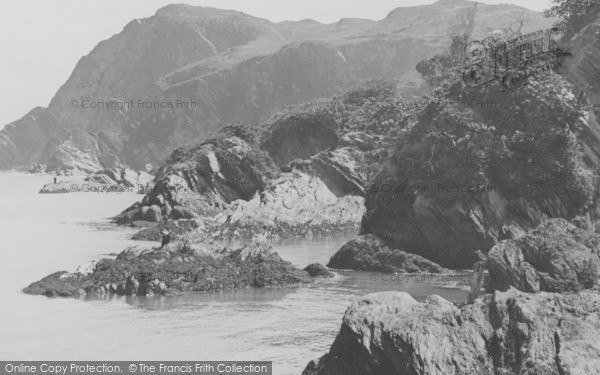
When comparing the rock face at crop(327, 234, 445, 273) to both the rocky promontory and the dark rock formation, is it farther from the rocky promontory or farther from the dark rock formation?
the rocky promontory

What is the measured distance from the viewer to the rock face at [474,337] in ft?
65.3

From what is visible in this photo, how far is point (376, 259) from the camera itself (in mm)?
49812

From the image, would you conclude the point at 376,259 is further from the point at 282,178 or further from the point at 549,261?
the point at 282,178

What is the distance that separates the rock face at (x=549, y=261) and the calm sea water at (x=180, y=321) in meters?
3.82

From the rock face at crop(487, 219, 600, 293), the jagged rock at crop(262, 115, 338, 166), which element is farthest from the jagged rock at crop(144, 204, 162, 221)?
the rock face at crop(487, 219, 600, 293)

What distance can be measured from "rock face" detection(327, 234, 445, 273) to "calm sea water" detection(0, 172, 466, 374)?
187cm

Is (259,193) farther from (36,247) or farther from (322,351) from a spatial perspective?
(322,351)

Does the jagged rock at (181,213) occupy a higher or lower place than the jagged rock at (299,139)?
lower

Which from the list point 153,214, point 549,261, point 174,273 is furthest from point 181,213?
point 549,261

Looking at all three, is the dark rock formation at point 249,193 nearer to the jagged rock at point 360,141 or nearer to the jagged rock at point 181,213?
the jagged rock at point 181,213

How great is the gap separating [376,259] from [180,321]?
1853 centimetres

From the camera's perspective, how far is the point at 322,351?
1163 inches

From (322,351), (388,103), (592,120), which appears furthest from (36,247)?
(388,103)

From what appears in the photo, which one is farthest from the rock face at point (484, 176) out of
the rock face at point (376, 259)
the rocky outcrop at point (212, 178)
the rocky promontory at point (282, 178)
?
the rocky outcrop at point (212, 178)
